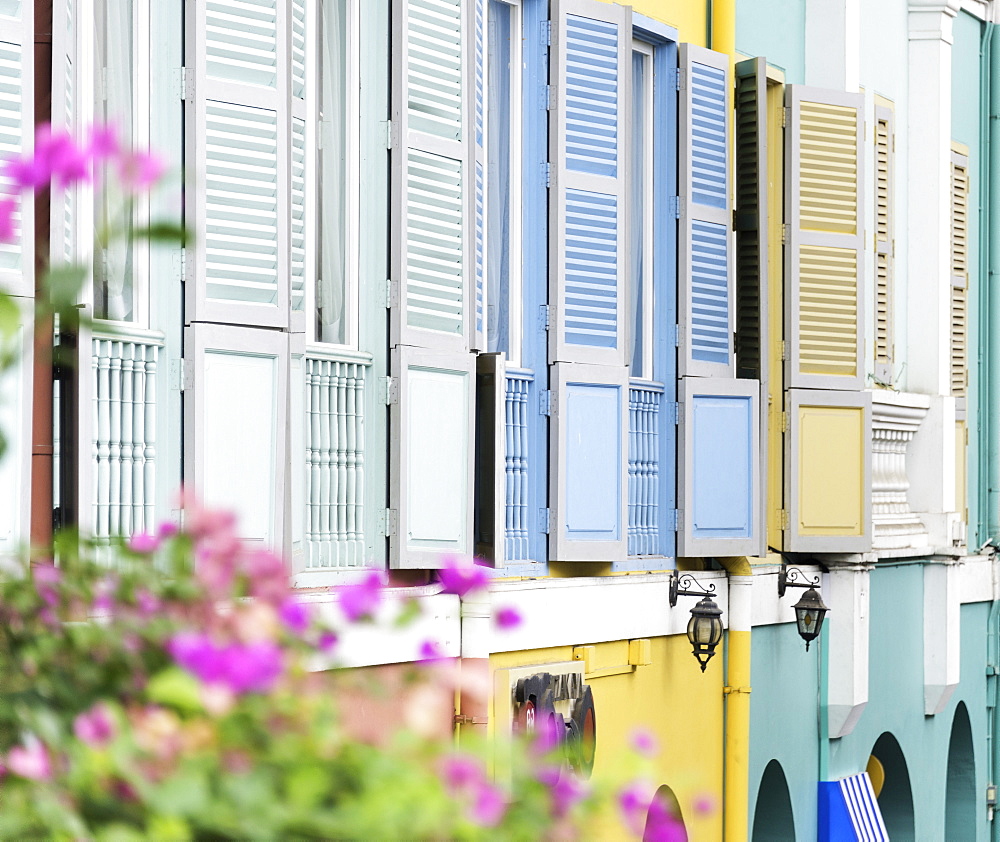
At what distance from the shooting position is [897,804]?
14156 millimetres

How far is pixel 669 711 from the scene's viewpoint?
999cm

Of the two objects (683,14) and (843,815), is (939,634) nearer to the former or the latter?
(843,815)

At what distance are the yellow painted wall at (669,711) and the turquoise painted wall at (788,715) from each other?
441mm

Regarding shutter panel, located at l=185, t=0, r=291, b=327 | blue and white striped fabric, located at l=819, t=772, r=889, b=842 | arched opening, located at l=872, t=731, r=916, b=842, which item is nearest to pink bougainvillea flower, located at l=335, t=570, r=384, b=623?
shutter panel, located at l=185, t=0, r=291, b=327

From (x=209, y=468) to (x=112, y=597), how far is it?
4.48 metres

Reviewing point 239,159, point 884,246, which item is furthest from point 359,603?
point 884,246

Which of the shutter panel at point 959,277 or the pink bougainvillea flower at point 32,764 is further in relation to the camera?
the shutter panel at point 959,277

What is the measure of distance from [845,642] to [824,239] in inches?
106

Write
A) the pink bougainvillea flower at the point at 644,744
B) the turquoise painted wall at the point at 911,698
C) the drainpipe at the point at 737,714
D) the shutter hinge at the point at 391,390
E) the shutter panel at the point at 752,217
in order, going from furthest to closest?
the turquoise painted wall at the point at 911,698 → the shutter panel at the point at 752,217 → the drainpipe at the point at 737,714 → the shutter hinge at the point at 391,390 → the pink bougainvillea flower at the point at 644,744

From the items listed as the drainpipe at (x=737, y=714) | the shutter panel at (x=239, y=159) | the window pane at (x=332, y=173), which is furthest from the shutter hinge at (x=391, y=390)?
the drainpipe at (x=737, y=714)

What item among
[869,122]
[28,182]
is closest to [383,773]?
[28,182]

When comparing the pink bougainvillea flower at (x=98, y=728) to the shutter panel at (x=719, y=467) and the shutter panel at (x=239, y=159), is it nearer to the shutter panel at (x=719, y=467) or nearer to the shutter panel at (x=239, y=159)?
the shutter panel at (x=239, y=159)

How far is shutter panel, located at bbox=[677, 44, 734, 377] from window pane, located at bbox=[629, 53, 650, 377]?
0.73 feet

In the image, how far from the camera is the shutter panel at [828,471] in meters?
11.4
